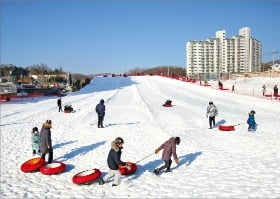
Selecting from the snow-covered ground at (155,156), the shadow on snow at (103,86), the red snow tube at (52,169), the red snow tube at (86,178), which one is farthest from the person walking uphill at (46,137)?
the shadow on snow at (103,86)

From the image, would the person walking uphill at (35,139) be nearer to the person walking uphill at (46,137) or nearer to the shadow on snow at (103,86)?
the person walking uphill at (46,137)

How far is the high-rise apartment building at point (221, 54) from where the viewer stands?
152375 millimetres

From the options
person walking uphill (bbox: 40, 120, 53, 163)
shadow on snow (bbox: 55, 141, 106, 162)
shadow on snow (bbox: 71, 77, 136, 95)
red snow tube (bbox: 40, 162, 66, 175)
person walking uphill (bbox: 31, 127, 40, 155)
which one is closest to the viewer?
red snow tube (bbox: 40, 162, 66, 175)

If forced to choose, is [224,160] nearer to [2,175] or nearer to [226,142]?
[226,142]

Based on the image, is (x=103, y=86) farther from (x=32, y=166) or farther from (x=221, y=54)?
(x=221, y=54)

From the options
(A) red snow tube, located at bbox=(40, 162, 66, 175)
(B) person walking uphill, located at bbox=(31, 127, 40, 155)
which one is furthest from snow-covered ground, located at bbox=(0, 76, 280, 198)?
(B) person walking uphill, located at bbox=(31, 127, 40, 155)

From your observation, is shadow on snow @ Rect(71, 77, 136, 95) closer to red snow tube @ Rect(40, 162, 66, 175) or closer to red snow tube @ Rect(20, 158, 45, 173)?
red snow tube @ Rect(20, 158, 45, 173)

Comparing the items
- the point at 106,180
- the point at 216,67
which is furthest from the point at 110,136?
the point at 216,67

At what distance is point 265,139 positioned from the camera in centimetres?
1703

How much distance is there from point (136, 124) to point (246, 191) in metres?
13.6

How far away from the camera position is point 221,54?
155 meters

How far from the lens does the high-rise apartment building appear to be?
5999 inches

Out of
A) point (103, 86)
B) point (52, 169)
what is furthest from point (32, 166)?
point (103, 86)

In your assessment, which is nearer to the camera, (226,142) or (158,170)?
(158,170)
